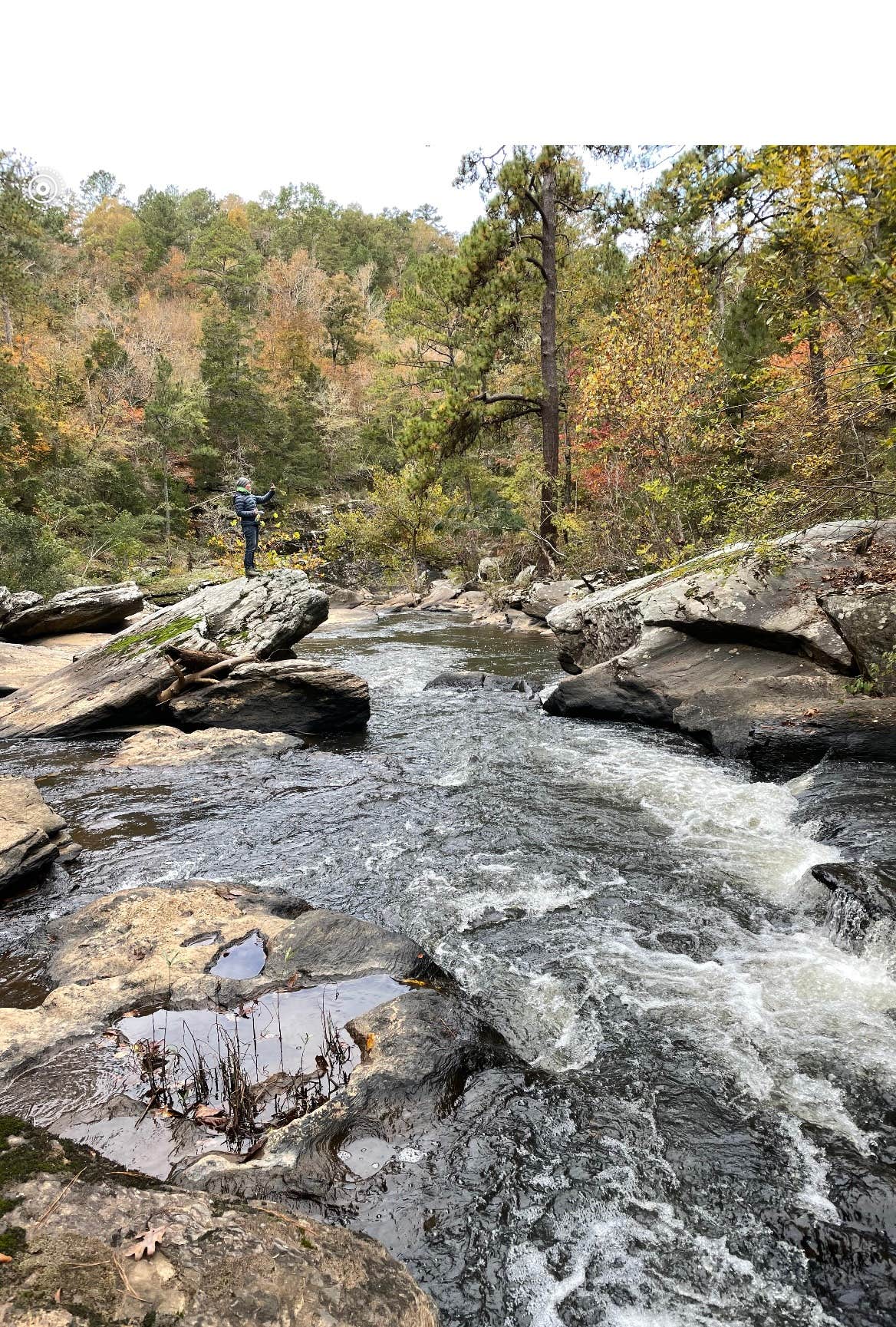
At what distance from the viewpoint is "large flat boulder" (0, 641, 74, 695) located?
13.2 m

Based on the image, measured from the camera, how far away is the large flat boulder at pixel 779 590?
8.69m

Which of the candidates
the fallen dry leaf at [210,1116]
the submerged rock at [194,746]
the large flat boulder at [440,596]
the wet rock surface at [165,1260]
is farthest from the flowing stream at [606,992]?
the large flat boulder at [440,596]

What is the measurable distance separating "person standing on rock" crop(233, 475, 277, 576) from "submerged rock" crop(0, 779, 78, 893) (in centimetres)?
712

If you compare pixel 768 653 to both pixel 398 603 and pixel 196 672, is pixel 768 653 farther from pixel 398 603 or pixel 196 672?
pixel 398 603

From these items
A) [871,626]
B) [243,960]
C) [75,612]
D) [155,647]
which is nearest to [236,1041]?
[243,960]

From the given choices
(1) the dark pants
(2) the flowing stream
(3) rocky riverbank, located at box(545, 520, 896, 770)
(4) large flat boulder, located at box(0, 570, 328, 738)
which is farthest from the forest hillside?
(4) large flat boulder, located at box(0, 570, 328, 738)

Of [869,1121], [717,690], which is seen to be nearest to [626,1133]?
[869,1121]

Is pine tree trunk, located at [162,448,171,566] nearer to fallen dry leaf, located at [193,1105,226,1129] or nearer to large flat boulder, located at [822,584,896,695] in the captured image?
large flat boulder, located at [822,584,896,695]

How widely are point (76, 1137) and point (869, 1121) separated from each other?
A: 3.81 m

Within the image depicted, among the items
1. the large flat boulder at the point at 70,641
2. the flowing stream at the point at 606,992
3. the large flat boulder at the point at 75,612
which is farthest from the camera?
→ the large flat boulder at the point at 75,612

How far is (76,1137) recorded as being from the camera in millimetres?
3158

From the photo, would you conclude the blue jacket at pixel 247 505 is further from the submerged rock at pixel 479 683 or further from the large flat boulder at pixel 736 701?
the large flat boulder at pixel 736 701

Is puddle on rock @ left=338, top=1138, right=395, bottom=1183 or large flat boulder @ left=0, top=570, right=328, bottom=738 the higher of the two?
large flat boulder @ left=0, top=570, right=328, bottom=738

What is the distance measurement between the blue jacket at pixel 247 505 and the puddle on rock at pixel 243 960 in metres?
9.86
